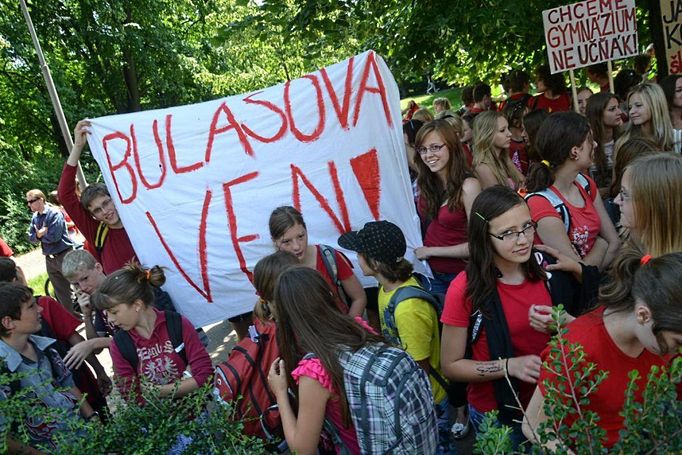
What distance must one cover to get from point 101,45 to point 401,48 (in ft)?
→ 45.5

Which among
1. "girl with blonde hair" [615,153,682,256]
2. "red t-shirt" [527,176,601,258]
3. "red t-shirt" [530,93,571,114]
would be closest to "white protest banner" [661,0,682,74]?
"red t-shirt" [530,93,571,114]

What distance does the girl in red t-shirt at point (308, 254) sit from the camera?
3148 millimetres

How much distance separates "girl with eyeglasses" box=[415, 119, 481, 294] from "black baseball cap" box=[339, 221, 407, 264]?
26.5 inches

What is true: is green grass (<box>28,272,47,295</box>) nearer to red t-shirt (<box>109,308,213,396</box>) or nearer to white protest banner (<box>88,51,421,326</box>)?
white protest banner (<box>88,51,421,326</box>)

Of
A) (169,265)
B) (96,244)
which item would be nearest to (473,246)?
(169,265)

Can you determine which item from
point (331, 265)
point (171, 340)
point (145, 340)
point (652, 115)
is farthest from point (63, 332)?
point (652, 115)

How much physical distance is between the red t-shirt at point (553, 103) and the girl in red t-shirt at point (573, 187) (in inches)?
148

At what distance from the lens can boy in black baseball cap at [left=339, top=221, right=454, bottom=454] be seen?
8.18 ft

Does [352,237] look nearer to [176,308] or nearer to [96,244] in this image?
[176,308]

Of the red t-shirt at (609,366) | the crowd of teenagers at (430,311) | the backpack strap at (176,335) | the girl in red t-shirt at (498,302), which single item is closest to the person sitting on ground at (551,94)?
the crowd of teenagers at (430,311)

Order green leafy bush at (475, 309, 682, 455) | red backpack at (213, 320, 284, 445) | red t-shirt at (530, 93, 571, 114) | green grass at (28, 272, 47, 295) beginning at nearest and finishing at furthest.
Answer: green leafy bush at (475, 309, 682, 455) < red backpack at (213, 320, 284, 445) < red t-shirt at (530, 93, 571, 114) < green grass at (28, 272, 47, 295)

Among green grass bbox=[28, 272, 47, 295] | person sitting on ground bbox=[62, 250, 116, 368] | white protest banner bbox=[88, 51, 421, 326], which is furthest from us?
green grass bbox=[28, 272, 47, 295]

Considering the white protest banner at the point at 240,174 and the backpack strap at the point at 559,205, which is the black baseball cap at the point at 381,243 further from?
the white protest banner at the point at 240,174

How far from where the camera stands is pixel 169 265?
376 cm
